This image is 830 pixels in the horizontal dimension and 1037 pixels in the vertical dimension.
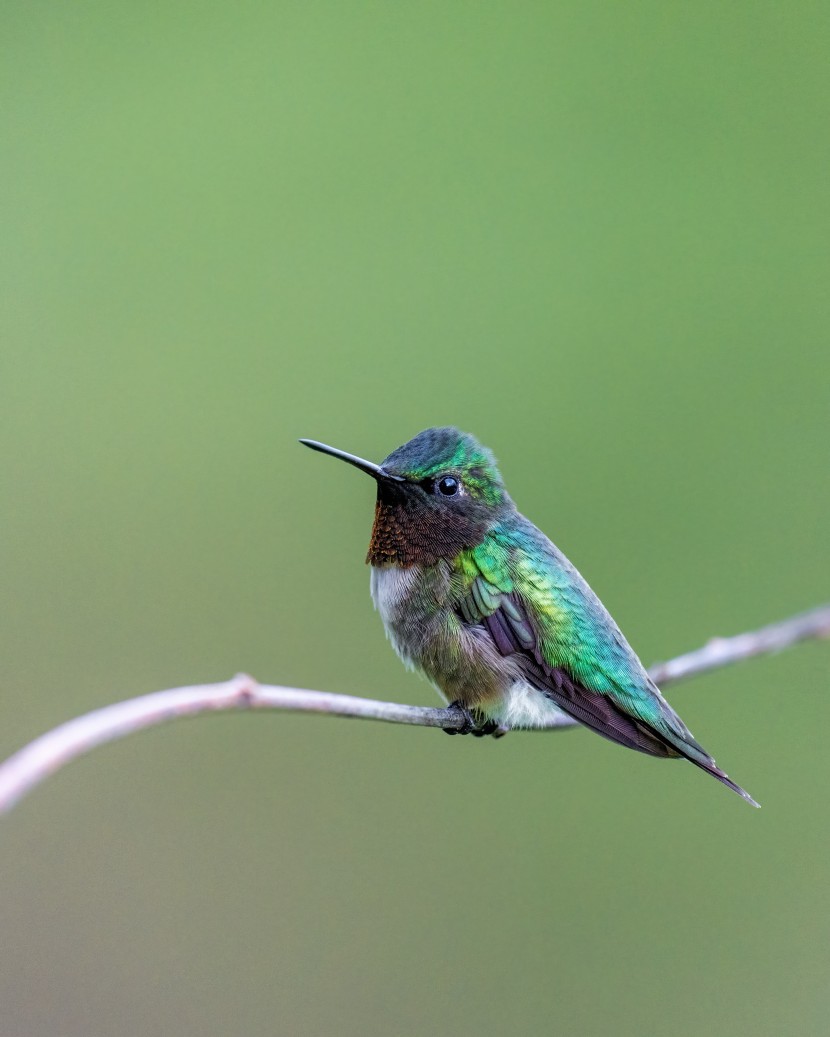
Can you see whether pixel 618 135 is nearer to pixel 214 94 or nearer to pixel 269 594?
pixel 214 94

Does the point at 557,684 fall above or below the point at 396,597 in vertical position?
below

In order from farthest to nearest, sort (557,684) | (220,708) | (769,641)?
(557,684), (769,641), (220,708)

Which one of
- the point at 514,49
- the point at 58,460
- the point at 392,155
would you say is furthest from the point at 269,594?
the point at 514,49

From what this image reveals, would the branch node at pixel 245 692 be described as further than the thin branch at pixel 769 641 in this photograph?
No

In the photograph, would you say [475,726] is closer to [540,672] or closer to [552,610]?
[540,672]

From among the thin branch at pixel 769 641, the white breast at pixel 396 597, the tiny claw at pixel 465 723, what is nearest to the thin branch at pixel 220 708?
the thin branch at pixel 769 641

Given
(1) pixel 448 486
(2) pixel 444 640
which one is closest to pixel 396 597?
(2) pixel 444 640

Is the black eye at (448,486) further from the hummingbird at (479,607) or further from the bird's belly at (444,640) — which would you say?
the bird's belly at (444,640)
